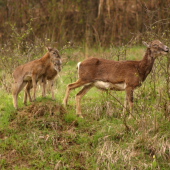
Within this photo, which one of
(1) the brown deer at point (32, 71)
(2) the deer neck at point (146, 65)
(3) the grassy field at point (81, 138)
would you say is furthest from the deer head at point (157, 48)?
(1) the brown deer at point (32, 71)

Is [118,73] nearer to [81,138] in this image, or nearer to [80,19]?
[81,138]

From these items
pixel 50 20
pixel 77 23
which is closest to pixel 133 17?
pixel 77 23

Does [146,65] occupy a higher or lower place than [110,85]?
higher

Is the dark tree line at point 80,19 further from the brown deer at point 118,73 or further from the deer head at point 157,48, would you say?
the deer head at point 157,48

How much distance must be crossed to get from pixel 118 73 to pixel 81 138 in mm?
2218

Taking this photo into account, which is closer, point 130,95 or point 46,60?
point 46,60

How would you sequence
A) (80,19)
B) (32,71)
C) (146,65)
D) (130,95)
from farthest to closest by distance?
1. (80,19)
2. (146,65)
3. (130,95)
4. (32,71)

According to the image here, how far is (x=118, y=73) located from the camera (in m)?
8.50

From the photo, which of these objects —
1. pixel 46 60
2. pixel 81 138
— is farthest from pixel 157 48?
pixel 81 138

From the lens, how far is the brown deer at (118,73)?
27.3ft

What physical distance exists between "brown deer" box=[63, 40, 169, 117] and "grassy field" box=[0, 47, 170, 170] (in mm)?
669

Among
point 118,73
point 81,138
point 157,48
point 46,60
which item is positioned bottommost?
point 81,138

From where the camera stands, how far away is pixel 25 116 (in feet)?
23.8

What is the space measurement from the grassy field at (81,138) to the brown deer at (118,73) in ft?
2.19
